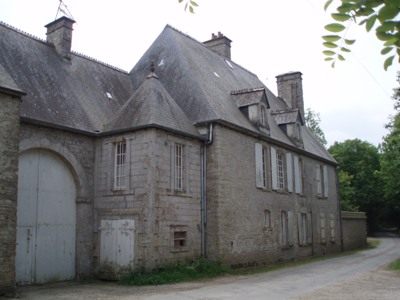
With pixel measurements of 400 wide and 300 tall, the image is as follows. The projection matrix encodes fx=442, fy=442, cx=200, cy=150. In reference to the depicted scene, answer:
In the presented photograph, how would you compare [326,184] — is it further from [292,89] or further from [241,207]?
[241,207]

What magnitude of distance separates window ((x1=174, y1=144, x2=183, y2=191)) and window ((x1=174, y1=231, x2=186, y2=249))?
155 centimetres

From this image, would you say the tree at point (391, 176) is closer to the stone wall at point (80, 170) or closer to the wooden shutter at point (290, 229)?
the wooden shutter at point (290, 229)

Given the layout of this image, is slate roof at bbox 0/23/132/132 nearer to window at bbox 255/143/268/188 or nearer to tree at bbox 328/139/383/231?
window at bbox 255/143/268/188

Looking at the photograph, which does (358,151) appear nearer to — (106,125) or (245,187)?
(245,187)

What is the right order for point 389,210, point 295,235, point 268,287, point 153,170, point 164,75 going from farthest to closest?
1. point 389,210
2. point 295,235
3. point 164,75
4. point 153,170
5. point 268,287

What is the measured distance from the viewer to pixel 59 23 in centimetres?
1784

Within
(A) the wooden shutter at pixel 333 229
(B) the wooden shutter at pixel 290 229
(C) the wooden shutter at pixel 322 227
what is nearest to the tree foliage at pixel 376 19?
(B) the wooden shutter at pixel 290 229

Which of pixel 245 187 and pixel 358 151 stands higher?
pixel 358 151

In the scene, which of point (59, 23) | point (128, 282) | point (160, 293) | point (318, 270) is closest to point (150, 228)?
point (128, 282)

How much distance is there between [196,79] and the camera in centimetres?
1880

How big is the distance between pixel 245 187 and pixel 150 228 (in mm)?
5424

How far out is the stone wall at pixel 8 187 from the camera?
34.7 feet

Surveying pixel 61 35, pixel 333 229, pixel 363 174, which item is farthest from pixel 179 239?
pixel 363 174

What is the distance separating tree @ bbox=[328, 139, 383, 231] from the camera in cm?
5081
